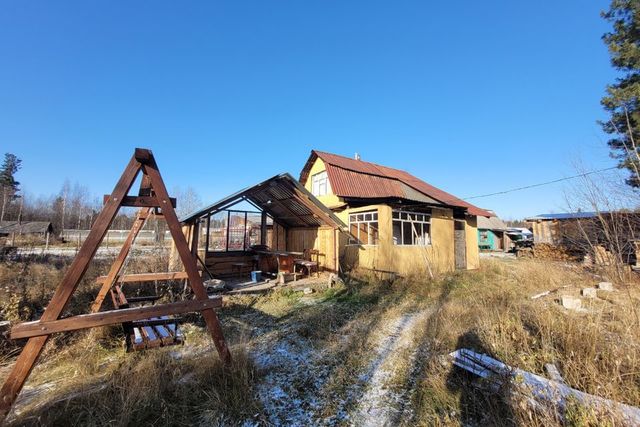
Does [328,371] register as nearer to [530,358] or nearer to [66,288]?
[530,358]

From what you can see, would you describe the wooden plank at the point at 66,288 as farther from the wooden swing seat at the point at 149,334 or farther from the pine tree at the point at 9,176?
the pine tree at the point at 9,176

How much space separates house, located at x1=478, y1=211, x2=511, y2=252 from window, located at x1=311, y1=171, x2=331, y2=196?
2734 cm

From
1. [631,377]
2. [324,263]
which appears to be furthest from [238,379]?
[324,263]

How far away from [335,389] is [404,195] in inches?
436

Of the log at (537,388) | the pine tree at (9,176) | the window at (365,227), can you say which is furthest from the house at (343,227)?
the pine tree at (9,176)

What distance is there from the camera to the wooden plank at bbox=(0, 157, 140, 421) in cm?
264

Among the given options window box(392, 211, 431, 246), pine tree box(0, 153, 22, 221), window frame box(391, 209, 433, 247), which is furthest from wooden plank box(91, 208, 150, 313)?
pine tree box(0, 153, 22, 221)

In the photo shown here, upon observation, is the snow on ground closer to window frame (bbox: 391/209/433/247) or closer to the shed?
the shed

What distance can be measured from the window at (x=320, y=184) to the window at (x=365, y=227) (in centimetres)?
242

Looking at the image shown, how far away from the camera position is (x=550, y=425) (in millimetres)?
2324

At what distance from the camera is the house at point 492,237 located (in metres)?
35.4

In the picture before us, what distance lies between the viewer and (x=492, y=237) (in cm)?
3581

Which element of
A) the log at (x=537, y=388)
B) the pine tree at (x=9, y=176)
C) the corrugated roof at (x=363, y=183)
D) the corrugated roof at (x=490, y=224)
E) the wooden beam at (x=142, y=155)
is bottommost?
the log at (x=537, y=388)

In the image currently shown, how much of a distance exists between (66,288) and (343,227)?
27.6 ft
